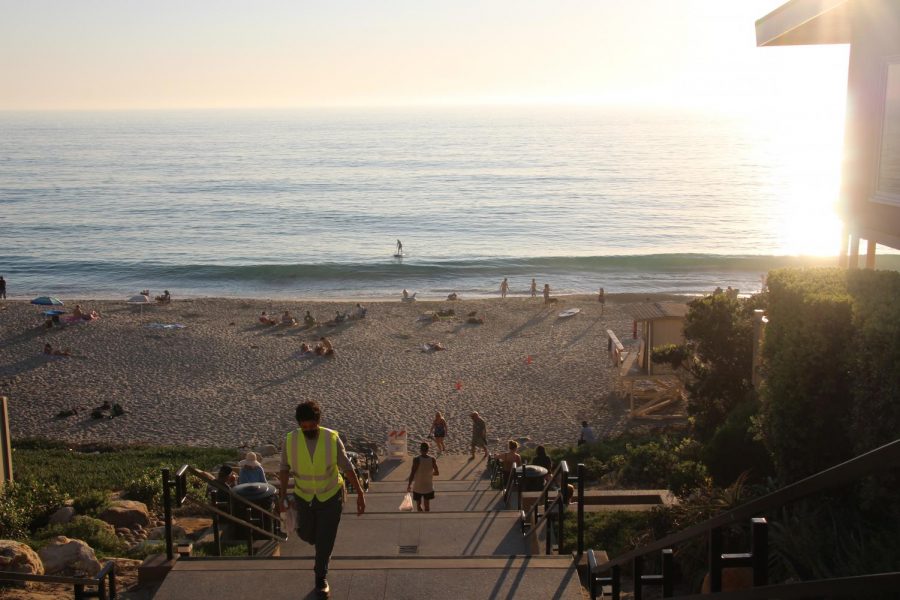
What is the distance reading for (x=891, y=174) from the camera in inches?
376

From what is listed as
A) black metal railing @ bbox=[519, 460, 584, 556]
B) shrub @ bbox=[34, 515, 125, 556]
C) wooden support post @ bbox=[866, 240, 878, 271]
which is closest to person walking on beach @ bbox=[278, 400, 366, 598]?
black metal railing @ bbox=[519, 460, 584, 556]

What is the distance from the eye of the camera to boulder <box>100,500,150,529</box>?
38.4ft

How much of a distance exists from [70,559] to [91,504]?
13.7 ft

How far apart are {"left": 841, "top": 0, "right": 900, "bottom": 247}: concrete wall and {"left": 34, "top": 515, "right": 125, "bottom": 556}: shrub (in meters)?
9.32

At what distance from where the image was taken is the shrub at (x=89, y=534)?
9.93 metres

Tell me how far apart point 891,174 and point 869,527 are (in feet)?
13.9

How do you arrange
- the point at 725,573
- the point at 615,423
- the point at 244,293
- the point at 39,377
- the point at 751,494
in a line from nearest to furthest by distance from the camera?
the point at 725,573, the point at 751,494, the point at 615,423, the point at 39,377, the point at 244,293

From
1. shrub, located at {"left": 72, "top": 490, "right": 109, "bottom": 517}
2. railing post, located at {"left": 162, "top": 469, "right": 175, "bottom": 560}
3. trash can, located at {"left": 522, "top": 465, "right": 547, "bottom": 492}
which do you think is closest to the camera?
railing post, located at {"left": 162, "top": 469, "right": 175, "bottom": 560}

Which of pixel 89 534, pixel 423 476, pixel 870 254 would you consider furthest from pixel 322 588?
pixel 870 254

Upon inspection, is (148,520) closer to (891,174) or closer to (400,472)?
(400,472)

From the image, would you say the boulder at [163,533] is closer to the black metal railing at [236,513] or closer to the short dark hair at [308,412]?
the black metal railing at [236,513]

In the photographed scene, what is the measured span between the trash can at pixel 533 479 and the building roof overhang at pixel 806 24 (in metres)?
6.11

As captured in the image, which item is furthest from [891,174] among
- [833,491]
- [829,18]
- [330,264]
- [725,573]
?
[330,264]

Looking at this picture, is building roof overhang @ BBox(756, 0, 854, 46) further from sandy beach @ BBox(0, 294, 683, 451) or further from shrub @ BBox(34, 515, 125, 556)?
Result: sandy beach @ BBox(0, 294, 683, 451)
